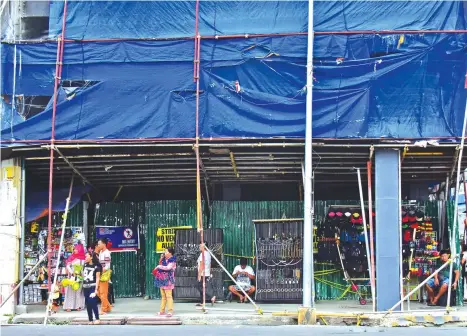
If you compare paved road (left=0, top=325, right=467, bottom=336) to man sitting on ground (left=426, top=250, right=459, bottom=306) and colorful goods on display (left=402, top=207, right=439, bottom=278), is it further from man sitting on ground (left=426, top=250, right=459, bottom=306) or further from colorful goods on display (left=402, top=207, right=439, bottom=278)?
colorful goods on display (left=402, top=207, right=439, bottom=278)

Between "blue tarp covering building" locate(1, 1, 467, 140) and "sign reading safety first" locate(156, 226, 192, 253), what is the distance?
145 inches

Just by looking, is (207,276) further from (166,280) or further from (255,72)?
(255,72)

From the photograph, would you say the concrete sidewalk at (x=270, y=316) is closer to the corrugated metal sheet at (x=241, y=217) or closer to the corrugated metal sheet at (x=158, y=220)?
the corrugated metal sheet at (x=241, y=217)

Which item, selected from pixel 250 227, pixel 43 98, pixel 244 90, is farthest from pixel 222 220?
pixel 43 98

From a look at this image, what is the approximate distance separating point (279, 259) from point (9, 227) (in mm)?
6258

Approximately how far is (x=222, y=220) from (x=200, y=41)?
4.83m

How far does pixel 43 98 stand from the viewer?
746 inches

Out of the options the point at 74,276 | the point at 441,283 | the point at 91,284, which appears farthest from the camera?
the point at 441,283

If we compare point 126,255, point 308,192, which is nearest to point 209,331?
point 308,192

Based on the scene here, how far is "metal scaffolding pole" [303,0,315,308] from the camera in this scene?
1568 centimetres

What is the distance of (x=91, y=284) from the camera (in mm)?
15664

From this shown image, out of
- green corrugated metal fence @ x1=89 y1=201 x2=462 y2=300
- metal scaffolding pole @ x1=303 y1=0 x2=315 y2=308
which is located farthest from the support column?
green corrugated metal fence @ x1=89 y1=201 x2=462 y2=300

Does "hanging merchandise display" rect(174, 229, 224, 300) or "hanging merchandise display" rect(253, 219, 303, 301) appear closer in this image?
"hanging merchandise display" rect(253, 219, 303, 301)

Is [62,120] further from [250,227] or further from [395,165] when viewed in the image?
[395,165]
